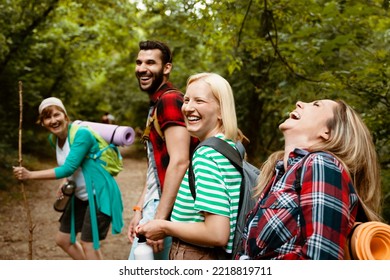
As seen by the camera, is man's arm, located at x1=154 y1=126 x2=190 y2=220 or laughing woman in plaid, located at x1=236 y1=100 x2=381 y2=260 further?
man's arm, located at x1=154 y1=126 x2=190 y2=220

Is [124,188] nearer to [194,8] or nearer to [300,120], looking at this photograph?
[194,8]

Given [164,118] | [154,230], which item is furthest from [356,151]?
[164,118]

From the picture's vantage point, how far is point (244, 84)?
8094 millimetres

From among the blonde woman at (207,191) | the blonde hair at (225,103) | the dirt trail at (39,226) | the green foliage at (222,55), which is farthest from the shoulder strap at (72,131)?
the dirt trail at (39,226)

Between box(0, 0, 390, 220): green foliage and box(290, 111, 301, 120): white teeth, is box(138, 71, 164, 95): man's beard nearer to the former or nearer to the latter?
box(290, 111, 301, 120): white teeth

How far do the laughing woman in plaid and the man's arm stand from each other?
62 centimetres

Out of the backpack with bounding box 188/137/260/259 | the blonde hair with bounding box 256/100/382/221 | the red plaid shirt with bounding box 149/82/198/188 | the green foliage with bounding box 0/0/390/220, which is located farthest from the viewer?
the green foliage with bounding box 0/0/390/220

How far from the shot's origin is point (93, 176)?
3.74m

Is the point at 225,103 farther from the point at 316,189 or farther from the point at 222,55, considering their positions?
the point at 222,55

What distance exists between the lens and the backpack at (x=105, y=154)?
12.2ft

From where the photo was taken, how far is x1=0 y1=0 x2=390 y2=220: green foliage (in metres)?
4.41

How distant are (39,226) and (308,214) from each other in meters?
6.56

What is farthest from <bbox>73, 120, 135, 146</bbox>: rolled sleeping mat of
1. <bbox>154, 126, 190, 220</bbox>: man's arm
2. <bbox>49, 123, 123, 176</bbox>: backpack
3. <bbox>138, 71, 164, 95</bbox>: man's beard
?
<bbox>154, 126, 190, 220</bbox>: man's arm
